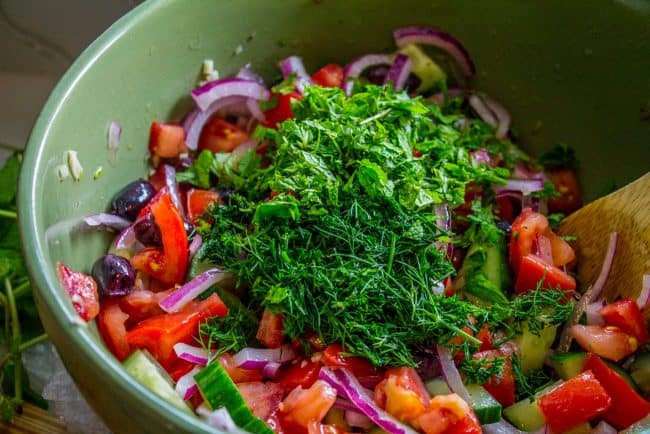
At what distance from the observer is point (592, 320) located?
164 cm

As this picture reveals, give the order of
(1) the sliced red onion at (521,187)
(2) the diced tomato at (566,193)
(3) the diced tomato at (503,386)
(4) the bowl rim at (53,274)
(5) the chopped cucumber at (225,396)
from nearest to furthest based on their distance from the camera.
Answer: (4) the bowl rim at (53,274), (5) the chopped cucumber at (225,396), (3) the diced tomato at (503,386), (1) the sliced red onion at (521,187), (2) the diced tomato at (566,193)

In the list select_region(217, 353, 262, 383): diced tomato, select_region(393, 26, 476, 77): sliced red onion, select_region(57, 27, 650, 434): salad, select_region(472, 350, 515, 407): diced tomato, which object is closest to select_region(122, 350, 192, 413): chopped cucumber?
select_region(57, 27, 650, 434): salad

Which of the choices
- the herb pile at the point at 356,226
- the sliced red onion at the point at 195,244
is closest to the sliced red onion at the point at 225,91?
the herb pile at the point at 356,226

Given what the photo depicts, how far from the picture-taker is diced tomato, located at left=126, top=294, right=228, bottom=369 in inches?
59.6

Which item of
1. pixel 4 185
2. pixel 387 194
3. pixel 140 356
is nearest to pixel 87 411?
pixel 140 356

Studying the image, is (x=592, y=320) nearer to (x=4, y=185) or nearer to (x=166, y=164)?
(x=166, y=164)

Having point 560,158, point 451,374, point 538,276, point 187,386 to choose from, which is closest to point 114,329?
point 187,386

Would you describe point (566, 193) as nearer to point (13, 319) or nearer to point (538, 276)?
point (538, 276)

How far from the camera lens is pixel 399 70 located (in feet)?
6.65

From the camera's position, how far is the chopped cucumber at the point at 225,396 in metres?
1.32

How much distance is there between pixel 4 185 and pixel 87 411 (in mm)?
659

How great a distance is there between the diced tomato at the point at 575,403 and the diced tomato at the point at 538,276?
0.85 ft

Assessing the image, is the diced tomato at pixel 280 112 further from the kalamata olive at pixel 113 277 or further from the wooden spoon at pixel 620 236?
the wooden spoon at pixel 620 236

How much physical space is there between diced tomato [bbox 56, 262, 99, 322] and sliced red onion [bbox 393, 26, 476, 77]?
101 centimetres
